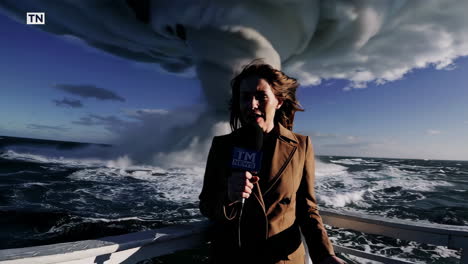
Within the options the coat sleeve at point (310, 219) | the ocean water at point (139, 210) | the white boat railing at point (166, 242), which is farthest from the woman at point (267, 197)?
the ocean water at point (139, 210)

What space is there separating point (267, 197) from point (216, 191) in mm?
253

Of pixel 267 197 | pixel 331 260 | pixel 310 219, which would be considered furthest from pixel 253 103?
pixel 331 260

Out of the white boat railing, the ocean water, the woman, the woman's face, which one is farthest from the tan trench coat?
the ocean water

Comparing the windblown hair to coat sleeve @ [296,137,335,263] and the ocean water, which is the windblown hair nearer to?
coat sleeve @ [296,137,335,263]

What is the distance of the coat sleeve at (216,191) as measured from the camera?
1.08m

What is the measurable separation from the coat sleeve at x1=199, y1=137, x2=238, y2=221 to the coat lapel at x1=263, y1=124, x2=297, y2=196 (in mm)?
216

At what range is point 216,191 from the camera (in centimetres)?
120

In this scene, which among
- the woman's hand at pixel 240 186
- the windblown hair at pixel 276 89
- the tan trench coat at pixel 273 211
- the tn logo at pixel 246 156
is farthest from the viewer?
the windblown hair at pixel 276 89

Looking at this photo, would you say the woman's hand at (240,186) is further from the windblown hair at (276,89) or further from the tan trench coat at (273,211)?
the windblown hair at (276,89)

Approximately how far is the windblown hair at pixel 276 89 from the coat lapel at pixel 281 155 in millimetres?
210

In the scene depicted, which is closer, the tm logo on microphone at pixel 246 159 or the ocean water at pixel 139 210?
the tm logo on microphone at pixel 246 159

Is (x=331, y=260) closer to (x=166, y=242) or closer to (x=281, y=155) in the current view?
(x=281, y=155)

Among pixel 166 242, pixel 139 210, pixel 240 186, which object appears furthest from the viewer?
pixel 139 210

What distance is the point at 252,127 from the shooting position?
1190 mm
